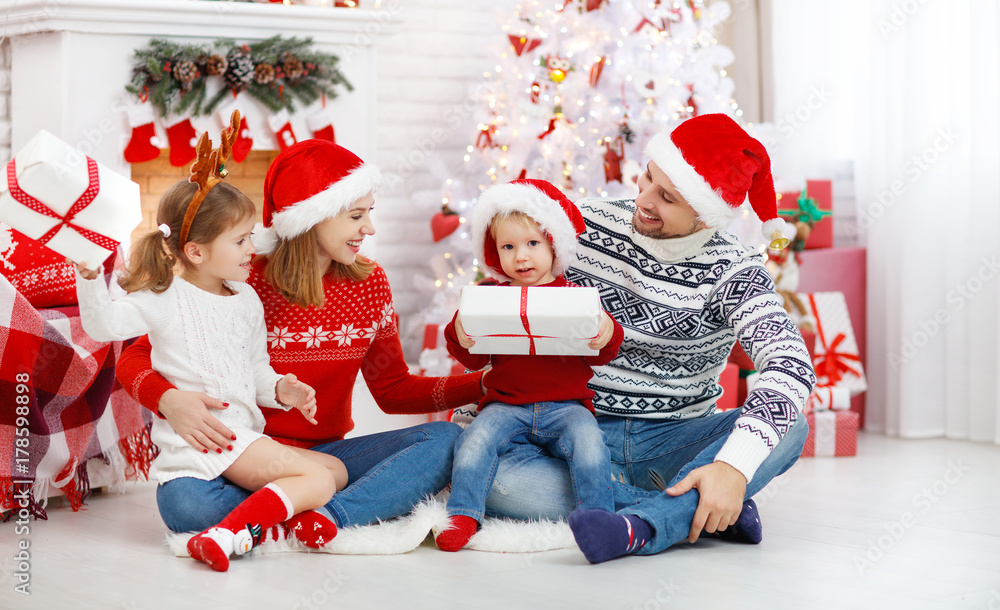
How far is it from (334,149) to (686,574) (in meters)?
1.00

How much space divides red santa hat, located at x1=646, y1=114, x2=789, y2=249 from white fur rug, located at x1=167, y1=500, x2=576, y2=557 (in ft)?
2.13

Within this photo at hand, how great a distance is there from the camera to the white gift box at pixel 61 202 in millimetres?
1487

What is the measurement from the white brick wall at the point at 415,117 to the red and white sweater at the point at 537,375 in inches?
85.9

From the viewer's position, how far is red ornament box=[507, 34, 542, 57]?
135 inches

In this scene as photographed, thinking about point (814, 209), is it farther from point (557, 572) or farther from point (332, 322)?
point (557, 572)

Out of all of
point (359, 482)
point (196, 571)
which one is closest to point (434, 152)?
point (359, 482)

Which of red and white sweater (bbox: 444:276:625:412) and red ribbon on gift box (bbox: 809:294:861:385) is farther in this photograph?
red ribbon on gift box (bbox: 809:294:861:385)

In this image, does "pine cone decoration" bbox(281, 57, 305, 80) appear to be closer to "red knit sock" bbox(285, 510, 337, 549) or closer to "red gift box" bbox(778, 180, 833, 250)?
"red gift box" bbox(778, 180, 833, 250)

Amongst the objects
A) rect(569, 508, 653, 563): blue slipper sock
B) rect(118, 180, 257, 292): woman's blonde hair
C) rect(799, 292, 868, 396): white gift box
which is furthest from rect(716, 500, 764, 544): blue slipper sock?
rect(799, 292, 868, 396): white gift box
